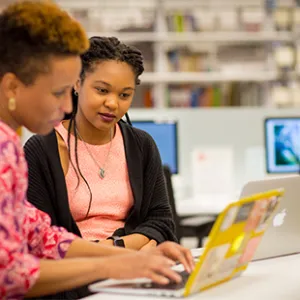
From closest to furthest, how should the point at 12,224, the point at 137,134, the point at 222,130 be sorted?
the point at 12,224, the point at 137,134, the point at 222,130

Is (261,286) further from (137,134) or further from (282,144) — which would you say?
(282,144)

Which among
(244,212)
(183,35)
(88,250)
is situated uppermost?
(183,35)

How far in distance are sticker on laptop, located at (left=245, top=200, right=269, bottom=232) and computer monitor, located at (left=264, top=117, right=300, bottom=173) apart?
3.08 metres

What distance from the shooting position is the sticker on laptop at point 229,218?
1343 millimetres

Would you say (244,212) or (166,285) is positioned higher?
(244,212)

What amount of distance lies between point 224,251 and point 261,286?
18 cm

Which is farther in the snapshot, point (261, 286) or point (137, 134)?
point (137, 134)

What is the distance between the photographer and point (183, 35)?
6.36 metres

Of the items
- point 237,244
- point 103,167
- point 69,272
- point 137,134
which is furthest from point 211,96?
point 69,272

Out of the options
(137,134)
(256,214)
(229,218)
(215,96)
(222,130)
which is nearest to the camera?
(229,218)

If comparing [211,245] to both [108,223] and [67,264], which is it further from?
[108,223]

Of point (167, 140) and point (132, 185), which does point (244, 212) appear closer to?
point (132, 185)

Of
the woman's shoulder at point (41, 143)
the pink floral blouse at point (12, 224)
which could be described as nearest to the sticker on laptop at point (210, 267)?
the pink floral blouse at point (12, 224)

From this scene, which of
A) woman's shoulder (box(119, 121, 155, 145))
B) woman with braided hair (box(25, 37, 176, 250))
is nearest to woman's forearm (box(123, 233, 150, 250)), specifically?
woman with braided hair (box(25, 37, 176, 250))
